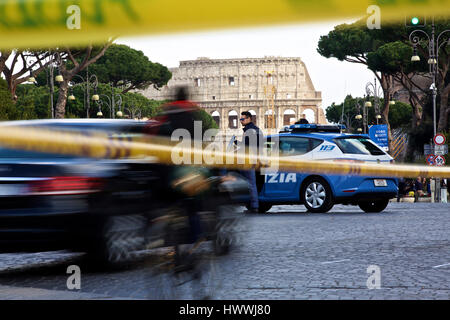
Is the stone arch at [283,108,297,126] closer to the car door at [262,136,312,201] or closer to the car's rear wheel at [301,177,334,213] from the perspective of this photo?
the car door at [262,136,312,201]

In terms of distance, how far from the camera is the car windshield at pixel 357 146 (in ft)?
42.7

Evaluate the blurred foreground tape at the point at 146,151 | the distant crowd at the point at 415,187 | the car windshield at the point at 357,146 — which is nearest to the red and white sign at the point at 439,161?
the distant crowd at the point at 415,187

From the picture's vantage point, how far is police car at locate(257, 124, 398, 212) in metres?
13.0

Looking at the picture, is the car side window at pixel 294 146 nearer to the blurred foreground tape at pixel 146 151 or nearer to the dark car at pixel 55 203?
the dark car at pixel 55 203

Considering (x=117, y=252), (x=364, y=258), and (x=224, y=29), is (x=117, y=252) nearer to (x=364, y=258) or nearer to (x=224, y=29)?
(x=364, y=258)

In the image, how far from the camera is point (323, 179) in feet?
43.5

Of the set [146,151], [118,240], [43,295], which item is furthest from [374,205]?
[146,151]

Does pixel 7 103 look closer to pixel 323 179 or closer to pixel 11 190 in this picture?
pixel 11 190

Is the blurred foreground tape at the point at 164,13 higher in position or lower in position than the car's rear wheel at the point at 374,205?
higher

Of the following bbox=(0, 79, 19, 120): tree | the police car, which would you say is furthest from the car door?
bbox=(0, 79, 19, 120): tree

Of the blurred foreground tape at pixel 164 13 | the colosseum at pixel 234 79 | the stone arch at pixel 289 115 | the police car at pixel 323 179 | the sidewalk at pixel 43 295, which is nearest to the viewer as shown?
the blurred foreground tape at pixel 164 13

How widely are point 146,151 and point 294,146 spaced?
37.2 ft

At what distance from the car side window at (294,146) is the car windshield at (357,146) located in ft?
1.79

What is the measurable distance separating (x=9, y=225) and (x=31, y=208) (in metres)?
0.21
